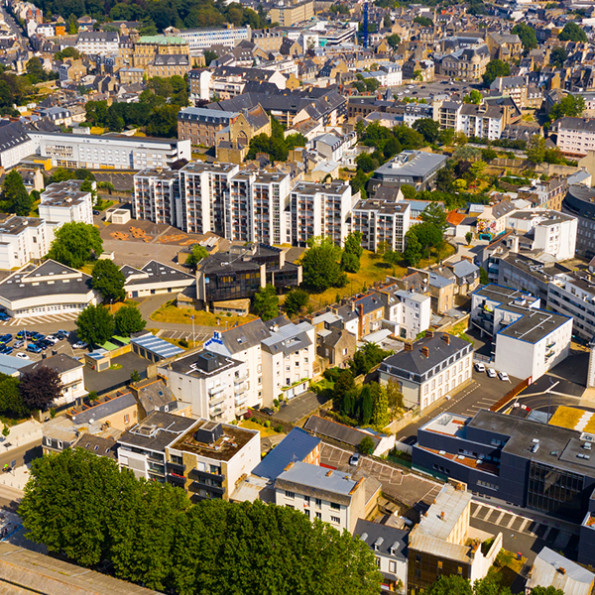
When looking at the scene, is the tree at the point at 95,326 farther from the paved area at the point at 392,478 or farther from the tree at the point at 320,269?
the paved area at the point at 392,478

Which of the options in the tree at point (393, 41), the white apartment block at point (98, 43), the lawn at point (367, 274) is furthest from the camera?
the tree at point (393, 41)

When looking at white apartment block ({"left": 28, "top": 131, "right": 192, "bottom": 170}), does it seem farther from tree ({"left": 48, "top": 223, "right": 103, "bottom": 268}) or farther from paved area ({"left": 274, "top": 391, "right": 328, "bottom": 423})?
paved area ({"left": 274, "top": 391, "right": 328, "bottom": 423})

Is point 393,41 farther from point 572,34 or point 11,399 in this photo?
point 11,399

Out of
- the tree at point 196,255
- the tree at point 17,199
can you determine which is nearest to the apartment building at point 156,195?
the tree at point 17,199

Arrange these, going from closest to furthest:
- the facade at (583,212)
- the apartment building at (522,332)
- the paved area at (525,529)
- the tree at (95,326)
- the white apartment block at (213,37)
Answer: the paved area at (525,529) < the apartment building at (522,332) < the tree at (95,326) < the facade at (583,212) < the white apartment block at (213,37)

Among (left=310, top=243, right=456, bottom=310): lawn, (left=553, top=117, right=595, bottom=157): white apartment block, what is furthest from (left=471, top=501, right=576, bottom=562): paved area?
(left=553, top=117, right=595, bottom=157): white apartment block

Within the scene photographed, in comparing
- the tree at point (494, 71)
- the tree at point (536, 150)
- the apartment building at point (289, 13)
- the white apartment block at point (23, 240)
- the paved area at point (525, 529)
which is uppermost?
the apartment building at point (289, 13)

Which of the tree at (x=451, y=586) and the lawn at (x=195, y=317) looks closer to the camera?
the tree at (x=451, y=586)

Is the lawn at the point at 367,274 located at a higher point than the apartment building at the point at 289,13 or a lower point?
lower
